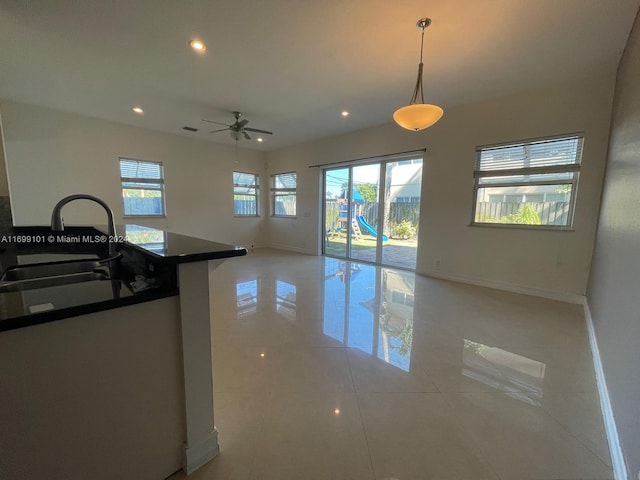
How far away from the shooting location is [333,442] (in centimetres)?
135

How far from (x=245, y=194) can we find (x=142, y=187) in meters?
2.43

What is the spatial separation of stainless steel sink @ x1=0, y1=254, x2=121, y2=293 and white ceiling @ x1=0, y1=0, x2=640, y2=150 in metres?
2.11

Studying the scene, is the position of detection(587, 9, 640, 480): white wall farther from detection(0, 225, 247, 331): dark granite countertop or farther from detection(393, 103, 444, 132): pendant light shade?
detection(0, 225, 247, 331): dark granite countertop

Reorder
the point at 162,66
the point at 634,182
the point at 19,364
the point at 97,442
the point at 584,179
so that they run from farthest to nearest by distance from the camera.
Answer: the point at 584,179 < the point at 162,66 < the point at 634,182 < the point at 97,442 < the point at 19,364

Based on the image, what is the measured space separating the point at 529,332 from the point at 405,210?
2.93 meters

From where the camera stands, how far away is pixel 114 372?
97cm

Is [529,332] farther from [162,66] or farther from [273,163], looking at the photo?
[273,163]

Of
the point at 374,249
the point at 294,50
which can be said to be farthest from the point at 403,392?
the point at 374,249

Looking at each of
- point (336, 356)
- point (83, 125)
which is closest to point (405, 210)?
point (336, 356)

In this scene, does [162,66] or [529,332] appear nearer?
[529,332]

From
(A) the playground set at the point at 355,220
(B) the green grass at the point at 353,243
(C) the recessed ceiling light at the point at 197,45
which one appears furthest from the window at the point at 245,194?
(C) the recessed ceiling light at the point at 197,45

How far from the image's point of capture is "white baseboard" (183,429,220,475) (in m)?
1.17

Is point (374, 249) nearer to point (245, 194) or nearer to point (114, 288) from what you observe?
point (245, 194)

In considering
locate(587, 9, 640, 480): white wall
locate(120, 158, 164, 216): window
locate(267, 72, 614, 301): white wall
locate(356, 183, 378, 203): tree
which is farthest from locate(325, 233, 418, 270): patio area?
locate(120, 158, 164, 216): window
